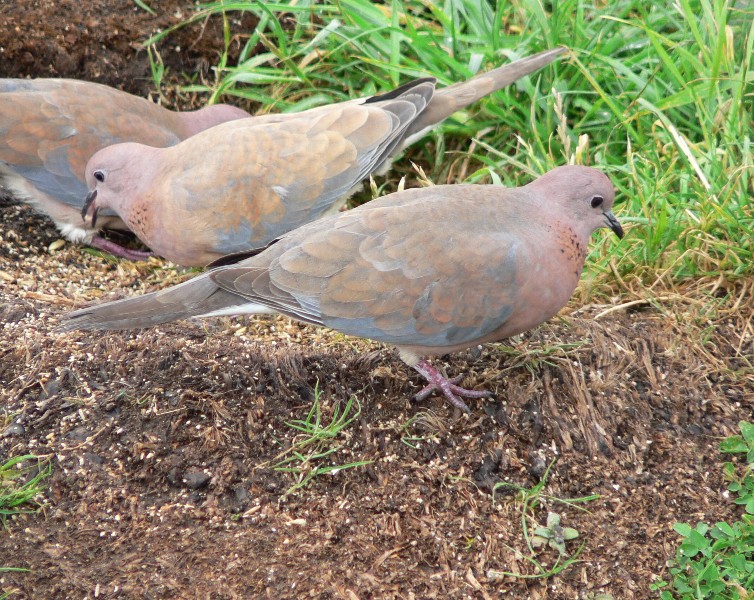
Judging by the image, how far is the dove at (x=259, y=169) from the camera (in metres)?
4.04

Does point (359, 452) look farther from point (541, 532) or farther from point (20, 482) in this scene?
point (20, 482)

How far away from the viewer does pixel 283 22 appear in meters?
5.24

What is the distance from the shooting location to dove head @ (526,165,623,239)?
10.7 ft

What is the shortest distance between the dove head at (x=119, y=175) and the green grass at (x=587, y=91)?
0.91 meters

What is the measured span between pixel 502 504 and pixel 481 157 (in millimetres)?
2125

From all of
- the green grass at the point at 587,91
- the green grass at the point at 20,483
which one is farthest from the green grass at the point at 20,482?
the green grass at the point at 587,91

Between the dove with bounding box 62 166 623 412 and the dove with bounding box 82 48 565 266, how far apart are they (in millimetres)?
772

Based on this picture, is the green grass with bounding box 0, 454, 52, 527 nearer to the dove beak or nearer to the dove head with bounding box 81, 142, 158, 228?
the dove head with bounding box 81, 142, 158, 228

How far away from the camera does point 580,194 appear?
3270mm

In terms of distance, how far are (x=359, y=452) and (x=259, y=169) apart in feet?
5.06

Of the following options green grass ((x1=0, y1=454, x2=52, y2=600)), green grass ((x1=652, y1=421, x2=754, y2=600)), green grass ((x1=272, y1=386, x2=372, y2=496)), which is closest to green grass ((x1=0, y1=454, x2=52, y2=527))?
green grass ((x1=0, y1=454, x2=52, y2=600))

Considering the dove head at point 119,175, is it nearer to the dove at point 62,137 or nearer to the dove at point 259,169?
the dove at point 259,169

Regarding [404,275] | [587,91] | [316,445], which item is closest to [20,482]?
[316,445]

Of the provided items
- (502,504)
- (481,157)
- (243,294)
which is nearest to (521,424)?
(502,504)
